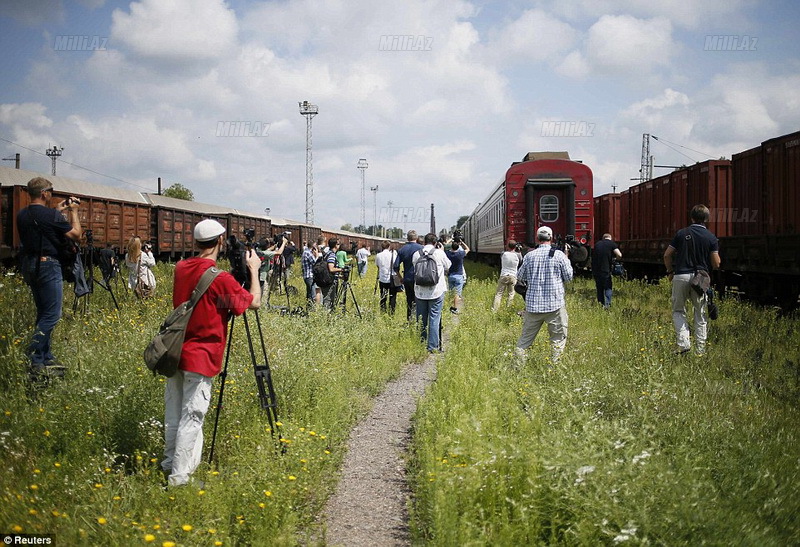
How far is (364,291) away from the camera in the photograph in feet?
62.5

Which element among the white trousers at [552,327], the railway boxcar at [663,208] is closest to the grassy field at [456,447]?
the white trousers at [552,327]

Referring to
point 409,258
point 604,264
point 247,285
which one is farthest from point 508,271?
point 247,285

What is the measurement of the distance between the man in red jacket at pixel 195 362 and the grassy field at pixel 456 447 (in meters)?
0.26

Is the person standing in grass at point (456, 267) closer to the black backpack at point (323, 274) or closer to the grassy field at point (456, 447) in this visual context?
the black backpack at point (323, 274)

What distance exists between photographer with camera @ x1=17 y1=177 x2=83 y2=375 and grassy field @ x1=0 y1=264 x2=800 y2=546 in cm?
26

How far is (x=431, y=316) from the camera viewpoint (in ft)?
32.2

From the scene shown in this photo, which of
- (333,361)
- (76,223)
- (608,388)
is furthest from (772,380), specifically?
(76,223)

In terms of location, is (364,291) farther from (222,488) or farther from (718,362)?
(222,488)

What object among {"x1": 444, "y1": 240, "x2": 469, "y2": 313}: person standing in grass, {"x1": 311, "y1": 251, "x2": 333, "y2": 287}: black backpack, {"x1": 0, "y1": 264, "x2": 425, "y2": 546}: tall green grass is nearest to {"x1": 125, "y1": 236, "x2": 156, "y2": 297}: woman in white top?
{"x1": 311, "y1": 251, "x2": 333, "y2": 287}: black backpack

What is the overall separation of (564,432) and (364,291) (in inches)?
579

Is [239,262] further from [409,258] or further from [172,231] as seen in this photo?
[172,231]

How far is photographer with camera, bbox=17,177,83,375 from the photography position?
595 centimetres

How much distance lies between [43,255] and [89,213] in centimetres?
1576

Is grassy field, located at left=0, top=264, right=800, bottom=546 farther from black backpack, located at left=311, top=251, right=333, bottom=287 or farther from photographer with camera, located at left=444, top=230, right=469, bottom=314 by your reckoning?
photographer with camera, located at left=444, top=230, right=469, bottom=314
